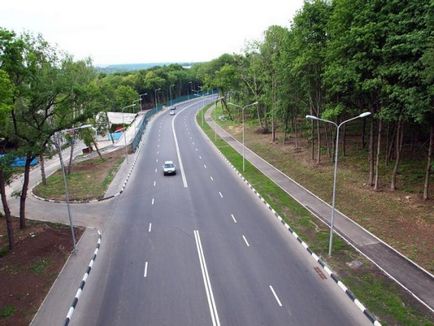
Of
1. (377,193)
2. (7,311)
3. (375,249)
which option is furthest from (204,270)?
(377,193)

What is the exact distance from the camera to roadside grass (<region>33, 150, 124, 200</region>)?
3497cm

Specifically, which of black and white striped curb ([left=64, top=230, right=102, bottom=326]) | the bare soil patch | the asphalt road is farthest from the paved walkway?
the bare soil patch

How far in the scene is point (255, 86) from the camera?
6028cm

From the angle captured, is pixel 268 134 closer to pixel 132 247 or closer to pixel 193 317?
pixel 132 247

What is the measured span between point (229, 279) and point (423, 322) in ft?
28.9

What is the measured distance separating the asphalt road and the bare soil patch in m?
2.32

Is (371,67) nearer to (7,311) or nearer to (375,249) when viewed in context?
(375,249)

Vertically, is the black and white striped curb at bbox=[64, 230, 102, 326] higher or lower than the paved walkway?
higher

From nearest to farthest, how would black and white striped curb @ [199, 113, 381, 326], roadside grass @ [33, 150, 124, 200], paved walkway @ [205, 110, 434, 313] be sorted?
black and white striped curb @ [199, 113, 381, 326], paved walkway @ [205, 110, 434, 313], roadside grass @ [33, 150, 124, 200]

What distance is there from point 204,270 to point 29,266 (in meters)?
10.4

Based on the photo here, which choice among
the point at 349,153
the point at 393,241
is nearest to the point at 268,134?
the point at 349,153

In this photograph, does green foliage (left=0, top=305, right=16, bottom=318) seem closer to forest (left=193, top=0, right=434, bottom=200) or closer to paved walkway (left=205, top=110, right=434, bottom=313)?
paved walkway (left=205, top=110, right=434, bottom=313)

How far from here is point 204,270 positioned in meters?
20.0

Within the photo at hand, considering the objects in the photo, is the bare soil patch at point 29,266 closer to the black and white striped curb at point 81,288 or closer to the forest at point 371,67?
the black and white striped curb at point 81,288
